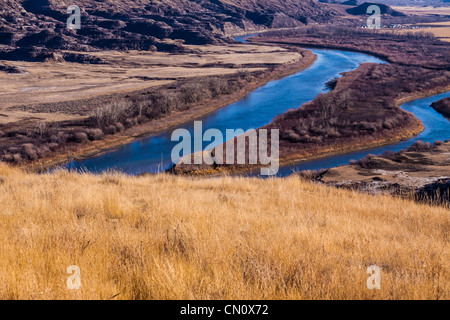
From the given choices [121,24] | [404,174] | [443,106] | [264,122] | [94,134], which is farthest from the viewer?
[121,24]

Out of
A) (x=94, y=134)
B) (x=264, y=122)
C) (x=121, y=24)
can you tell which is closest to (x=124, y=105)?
(x=94, y=134)

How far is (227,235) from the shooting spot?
4254 millimetres

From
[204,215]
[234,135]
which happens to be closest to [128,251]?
[204,215]

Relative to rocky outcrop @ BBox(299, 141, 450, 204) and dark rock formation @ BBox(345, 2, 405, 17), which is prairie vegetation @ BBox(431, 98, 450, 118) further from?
dark rock formation @ BBox(345, 2, 405, 17)

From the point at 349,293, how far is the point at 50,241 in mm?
3026

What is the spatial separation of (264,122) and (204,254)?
3270cm

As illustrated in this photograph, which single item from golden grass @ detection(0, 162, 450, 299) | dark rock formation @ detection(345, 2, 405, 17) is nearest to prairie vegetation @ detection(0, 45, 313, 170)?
golden grass @ detection(0, 162, 450, 299)

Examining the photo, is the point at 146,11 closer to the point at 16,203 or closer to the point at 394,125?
the point at 394,125

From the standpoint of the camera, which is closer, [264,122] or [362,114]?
[264,122]

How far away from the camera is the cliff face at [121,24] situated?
264ft

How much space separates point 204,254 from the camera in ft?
11.9

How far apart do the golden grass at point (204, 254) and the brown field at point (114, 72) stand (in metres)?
33.2

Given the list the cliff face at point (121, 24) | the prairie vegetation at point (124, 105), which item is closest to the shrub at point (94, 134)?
the prairie vegetation at point (124, 105)

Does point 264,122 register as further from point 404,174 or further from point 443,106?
point 404,174
